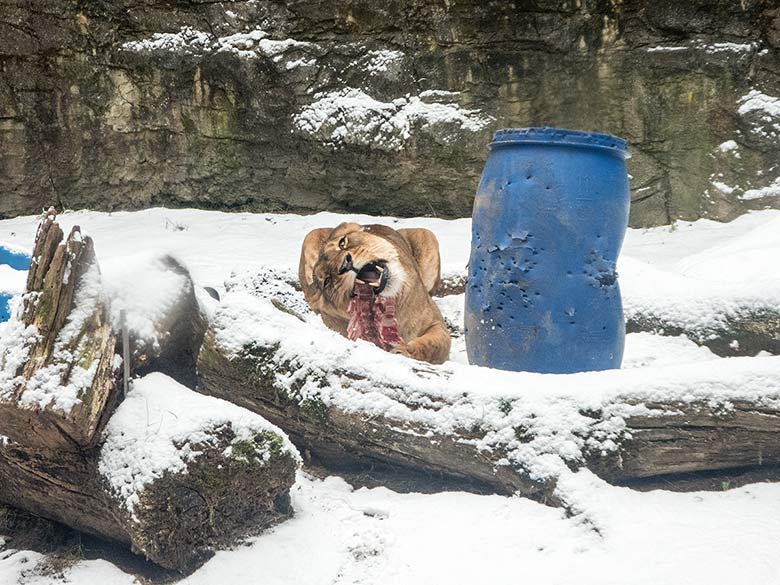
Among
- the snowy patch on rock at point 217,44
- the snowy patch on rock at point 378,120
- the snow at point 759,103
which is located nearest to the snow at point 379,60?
the snowy patch on rock at point 378,120

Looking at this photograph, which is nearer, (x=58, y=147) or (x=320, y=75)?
(x=320, y=75)

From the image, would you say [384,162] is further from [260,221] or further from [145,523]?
[145,523]

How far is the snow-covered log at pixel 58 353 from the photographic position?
9.85 ft

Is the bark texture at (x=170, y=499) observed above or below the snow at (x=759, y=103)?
below

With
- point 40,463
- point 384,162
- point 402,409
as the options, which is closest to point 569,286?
point 402,409

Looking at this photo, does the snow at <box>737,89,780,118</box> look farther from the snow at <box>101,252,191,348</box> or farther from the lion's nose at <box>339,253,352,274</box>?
the snow at <box>101,252,191,348</box>

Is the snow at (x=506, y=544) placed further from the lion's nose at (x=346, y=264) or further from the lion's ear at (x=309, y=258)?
the lion's ear at (x=309, y=258)

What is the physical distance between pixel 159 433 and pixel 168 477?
204mm

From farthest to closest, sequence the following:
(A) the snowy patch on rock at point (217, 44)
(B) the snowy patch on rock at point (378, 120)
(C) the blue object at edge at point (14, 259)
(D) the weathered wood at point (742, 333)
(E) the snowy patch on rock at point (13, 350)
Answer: (A) the snowy patch on rock at point (217, 44) → (B) the snowy patch on rock at point (378, 120) → (C) the blue object at edge at point (14, 259) → (D) the weathered wood at point (742, 333) → (E) the snowy patch on rock at point (13, 350)

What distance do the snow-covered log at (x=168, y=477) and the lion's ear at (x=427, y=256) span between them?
1.58 m

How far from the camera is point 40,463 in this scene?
127 inches

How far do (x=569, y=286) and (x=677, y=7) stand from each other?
615 centimetres

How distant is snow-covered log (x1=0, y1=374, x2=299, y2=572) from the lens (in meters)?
2.92

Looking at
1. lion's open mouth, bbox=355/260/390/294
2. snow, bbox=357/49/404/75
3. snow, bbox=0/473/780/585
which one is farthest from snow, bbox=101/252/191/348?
snow, bbox=357/49/404/75
